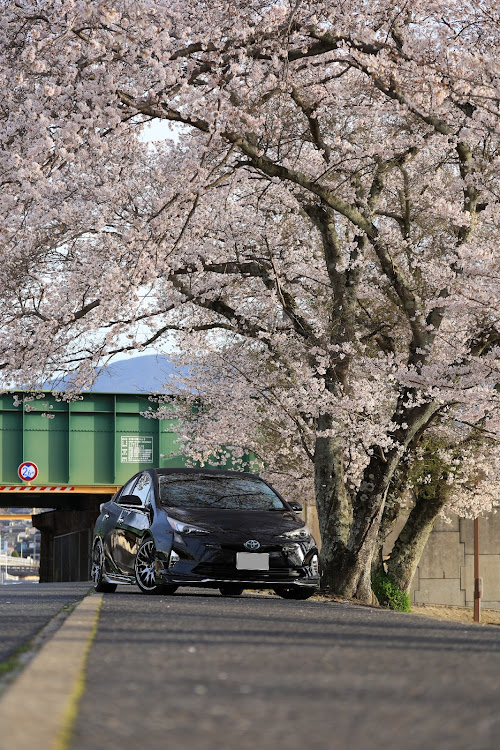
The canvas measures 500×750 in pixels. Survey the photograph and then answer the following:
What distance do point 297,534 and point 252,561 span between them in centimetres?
71

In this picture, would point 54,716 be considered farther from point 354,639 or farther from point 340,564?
point 340,564

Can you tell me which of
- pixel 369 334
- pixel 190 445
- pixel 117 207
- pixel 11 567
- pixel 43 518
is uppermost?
pixel 117 207

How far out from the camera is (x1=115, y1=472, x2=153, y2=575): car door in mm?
12797

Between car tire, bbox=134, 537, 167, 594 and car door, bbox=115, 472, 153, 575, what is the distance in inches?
5.9

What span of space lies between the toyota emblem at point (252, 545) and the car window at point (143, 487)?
5.36 feet

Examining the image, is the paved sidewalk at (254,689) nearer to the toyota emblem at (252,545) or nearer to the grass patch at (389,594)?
the toyota emblem at (252,545)

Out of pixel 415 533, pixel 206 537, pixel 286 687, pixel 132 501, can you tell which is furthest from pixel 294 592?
pixel 415 533

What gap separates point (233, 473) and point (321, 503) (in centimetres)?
479

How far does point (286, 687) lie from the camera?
4785mm

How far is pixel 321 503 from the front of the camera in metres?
18.5

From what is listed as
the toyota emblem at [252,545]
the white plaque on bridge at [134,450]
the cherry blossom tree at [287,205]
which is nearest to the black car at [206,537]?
the toyota emblem at [252,545]

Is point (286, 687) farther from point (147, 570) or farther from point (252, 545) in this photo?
point (147, 570)

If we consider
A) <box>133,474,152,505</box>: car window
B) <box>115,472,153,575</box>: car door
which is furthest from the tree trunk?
<box>115,472,153,575</box>: car door

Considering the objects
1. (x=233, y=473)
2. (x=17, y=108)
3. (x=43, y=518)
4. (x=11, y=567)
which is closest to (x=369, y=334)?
(x=233, y=473)
